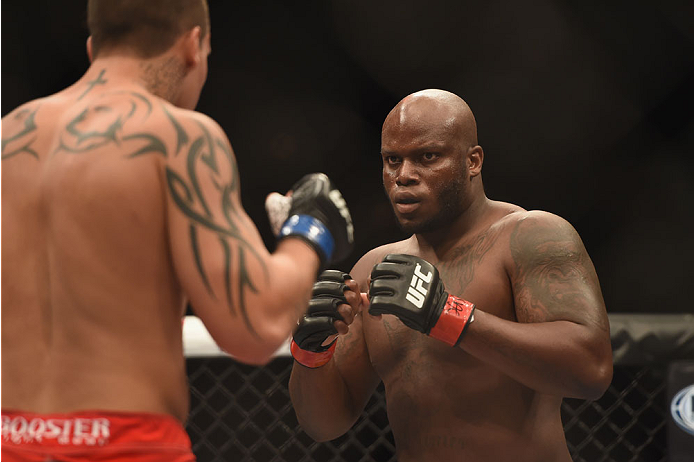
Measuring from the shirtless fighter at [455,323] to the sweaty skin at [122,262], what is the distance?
59 centimetres

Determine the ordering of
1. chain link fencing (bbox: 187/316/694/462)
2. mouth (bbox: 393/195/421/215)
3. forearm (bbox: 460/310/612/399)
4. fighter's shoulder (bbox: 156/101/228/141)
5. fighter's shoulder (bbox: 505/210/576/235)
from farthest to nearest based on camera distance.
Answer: chain link fencing (bbox: 187/316/694/462) < mouth (bbox: 393/195/421/215) < fighter's shoulder (bbox: 505/210/576/235) < forearm (bbox: 460/310/612/399) < fighter's shoulder (bbox: 156/101/228/141)

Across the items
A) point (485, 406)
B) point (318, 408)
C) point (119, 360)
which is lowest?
point (318, 408)

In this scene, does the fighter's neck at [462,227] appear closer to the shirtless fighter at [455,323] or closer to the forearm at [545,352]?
the shirtless fighter at [455,323]

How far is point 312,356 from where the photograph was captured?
1842 millimetres

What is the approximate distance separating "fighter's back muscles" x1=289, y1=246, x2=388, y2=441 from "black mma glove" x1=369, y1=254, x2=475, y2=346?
0.58ft

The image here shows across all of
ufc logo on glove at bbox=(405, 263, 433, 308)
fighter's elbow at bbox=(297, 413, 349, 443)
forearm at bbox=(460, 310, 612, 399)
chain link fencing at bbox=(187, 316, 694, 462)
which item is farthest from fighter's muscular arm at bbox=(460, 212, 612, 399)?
chain link fencing at bbox=(187, 316, 694, 462)

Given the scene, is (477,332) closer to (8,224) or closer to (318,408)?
(318,408)

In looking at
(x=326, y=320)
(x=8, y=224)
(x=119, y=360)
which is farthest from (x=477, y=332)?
(x=8, y=224)

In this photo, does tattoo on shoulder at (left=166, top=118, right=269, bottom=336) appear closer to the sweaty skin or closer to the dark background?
the sweaty skin

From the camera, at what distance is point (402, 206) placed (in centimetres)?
183

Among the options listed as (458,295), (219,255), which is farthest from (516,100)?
(219,255)

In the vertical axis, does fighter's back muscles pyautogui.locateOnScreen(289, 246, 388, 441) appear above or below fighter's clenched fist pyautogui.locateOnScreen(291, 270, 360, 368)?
below

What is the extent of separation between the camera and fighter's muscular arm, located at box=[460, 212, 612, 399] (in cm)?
157

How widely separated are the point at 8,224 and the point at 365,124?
252 cm
